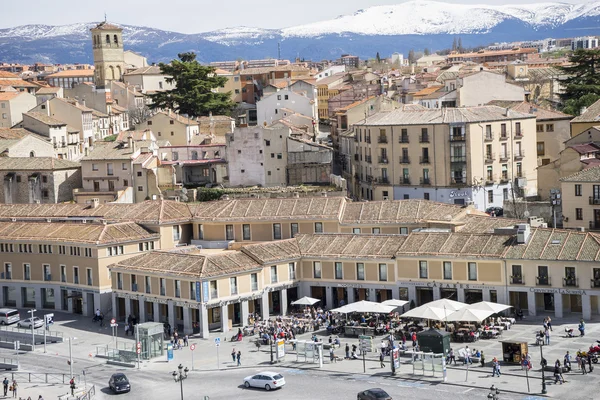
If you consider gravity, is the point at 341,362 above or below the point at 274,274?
below

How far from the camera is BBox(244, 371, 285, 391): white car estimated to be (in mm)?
65500

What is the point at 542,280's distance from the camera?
77.9 meters

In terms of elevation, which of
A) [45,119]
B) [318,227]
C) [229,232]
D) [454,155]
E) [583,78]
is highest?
[583,78]

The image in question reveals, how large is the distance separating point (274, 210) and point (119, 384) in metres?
32.2

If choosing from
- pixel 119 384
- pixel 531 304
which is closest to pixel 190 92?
pixel 531 304

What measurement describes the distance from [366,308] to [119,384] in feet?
60.3

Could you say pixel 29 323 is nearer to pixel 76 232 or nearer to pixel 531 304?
pixel 76 232

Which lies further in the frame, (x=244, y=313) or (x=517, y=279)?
(x=244, y=313)

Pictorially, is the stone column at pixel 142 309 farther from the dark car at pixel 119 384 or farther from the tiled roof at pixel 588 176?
the tiled roof at pixel 588 176

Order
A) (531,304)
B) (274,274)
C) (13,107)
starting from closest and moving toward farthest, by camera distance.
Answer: (531,304) < (274,274) < (13,107)

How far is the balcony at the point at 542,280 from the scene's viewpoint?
255ft

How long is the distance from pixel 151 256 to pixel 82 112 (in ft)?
187

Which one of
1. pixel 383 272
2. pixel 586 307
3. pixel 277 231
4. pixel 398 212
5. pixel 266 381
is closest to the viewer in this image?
pixel 266 381

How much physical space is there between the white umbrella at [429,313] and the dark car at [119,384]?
18.9 meters
